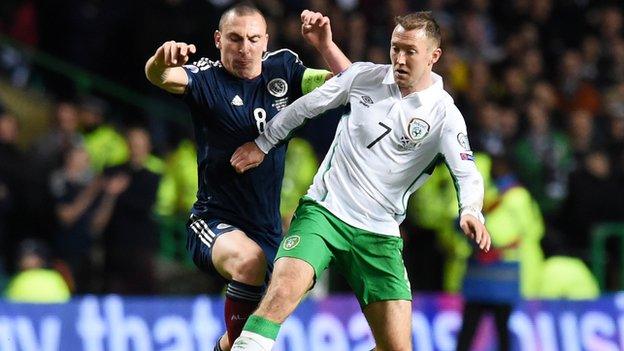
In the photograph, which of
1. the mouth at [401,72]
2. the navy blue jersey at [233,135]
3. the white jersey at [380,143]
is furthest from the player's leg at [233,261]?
the mouth at [401,72]

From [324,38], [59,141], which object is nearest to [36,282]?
[59,141]

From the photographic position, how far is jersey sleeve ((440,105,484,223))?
7727 millimetres

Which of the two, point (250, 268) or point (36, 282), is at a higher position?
point (250, 268)

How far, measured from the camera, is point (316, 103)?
26.4ft

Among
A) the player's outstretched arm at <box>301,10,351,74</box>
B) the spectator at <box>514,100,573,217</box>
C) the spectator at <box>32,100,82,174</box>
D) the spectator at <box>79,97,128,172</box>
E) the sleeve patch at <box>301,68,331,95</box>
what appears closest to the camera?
the player's outstretched arm at <box>301,10,351,74</box>

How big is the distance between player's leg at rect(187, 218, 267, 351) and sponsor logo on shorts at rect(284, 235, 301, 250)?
0.48m

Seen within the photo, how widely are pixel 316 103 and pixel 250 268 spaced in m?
1.02

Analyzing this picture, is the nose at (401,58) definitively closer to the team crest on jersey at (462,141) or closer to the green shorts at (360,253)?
the team crest on jersey at (462,141)

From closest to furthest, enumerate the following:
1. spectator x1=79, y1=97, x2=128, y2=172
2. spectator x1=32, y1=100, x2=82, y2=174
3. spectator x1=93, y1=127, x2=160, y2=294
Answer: spectator x1=93, y1=127, x2=160, y2=294, spectator x1=32, y1=100, x2=82, y2=174, spectator x1=79, y1=97, x2=128, y2=172

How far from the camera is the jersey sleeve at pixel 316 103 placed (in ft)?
26.4

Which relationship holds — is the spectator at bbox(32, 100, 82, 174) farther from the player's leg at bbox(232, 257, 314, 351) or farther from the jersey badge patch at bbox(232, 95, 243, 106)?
the player's leg at bbox(232, 257, 314, 351)

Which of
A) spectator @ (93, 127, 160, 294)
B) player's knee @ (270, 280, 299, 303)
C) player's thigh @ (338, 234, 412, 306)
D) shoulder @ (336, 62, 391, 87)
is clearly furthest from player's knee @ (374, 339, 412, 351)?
spectator @ (93, 127, 160, 294)

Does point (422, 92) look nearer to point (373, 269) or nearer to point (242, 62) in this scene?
point (373, 269)

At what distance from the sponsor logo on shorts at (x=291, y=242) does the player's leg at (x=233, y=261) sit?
48 cm
